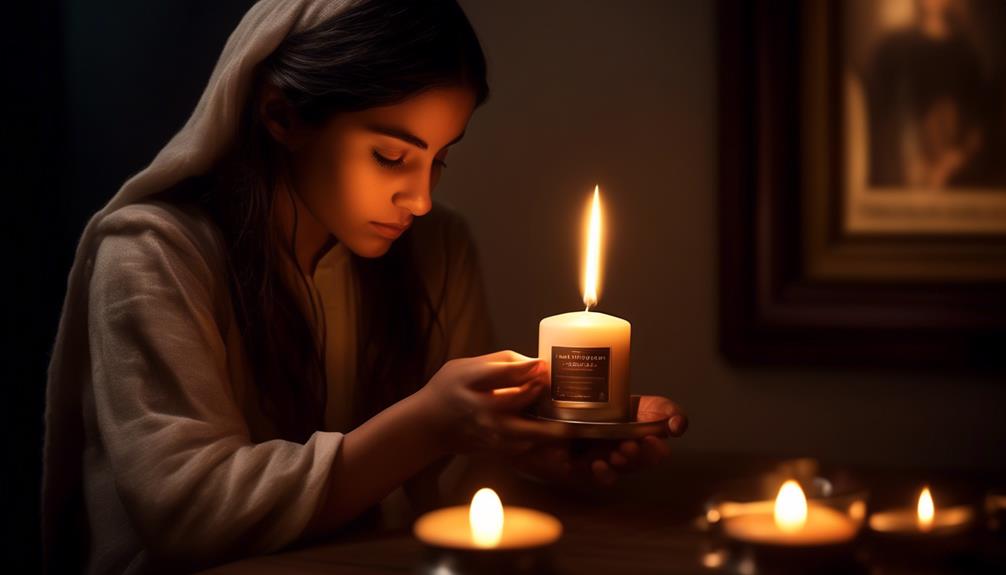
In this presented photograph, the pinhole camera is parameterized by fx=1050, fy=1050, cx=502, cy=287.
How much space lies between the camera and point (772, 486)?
905 mm

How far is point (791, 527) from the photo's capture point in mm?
645

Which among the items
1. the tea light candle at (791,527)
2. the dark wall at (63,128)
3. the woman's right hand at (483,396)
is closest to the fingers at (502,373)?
the woman's right hand at (483,396)

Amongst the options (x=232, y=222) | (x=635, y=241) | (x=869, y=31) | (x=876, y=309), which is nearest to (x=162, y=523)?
(x=232, y=222)

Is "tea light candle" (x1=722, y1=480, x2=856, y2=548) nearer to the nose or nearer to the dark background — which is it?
the nose

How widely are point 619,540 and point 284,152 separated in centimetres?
49

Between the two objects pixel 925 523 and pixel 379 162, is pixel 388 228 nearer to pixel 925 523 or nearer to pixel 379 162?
pixel 379 162

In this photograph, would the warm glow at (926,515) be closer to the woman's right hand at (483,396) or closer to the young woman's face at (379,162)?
the woman's right hand at (483,396)

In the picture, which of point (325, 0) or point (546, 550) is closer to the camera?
point (546, 550)

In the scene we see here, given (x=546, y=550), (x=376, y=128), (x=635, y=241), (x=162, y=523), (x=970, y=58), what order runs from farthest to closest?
(x=635, y=241) → (x=970, y=58) → (x=376, y=128) → (x=162, y=523) → (x=546, y=550)

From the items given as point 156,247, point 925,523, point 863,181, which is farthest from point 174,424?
point 863,181

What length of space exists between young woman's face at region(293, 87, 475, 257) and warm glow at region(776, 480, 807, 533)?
1.52ft

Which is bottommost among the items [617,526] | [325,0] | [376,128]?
[617,526]

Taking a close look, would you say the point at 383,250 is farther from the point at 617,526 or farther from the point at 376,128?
the point at 617,526

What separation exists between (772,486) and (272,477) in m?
0.42
